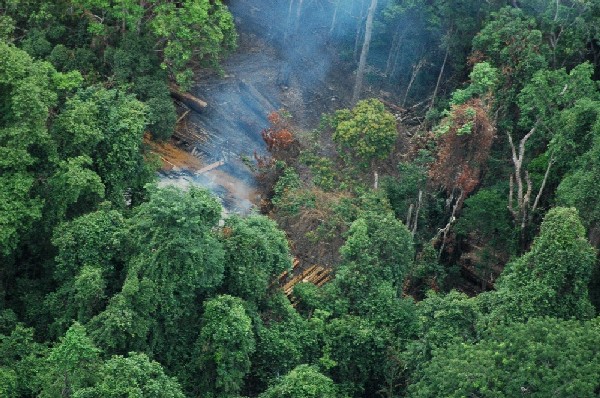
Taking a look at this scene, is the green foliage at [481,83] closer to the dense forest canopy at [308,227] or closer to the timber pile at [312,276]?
the dense forest canopy at [308,227]

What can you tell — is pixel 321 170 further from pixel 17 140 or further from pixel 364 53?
pixel 17 140

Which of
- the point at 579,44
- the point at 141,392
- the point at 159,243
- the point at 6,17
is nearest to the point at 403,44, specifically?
the point at 579,44

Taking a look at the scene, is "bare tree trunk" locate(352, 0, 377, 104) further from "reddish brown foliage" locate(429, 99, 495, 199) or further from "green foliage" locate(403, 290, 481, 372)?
"green foliage" locate(403, 290, 481, 372)

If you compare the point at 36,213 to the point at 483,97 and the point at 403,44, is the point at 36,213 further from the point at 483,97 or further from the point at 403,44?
the point at 403,44

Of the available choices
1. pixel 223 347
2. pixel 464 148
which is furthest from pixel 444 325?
pixel 464 148

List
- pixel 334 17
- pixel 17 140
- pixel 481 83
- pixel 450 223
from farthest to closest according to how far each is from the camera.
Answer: pixel 334 17 → pixel 481 83 → pixel 450 223 → pixel 17 140

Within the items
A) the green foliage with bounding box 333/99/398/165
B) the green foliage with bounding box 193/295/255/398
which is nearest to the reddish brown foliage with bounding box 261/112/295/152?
the green foliage with bounding box 333/99/398/165
